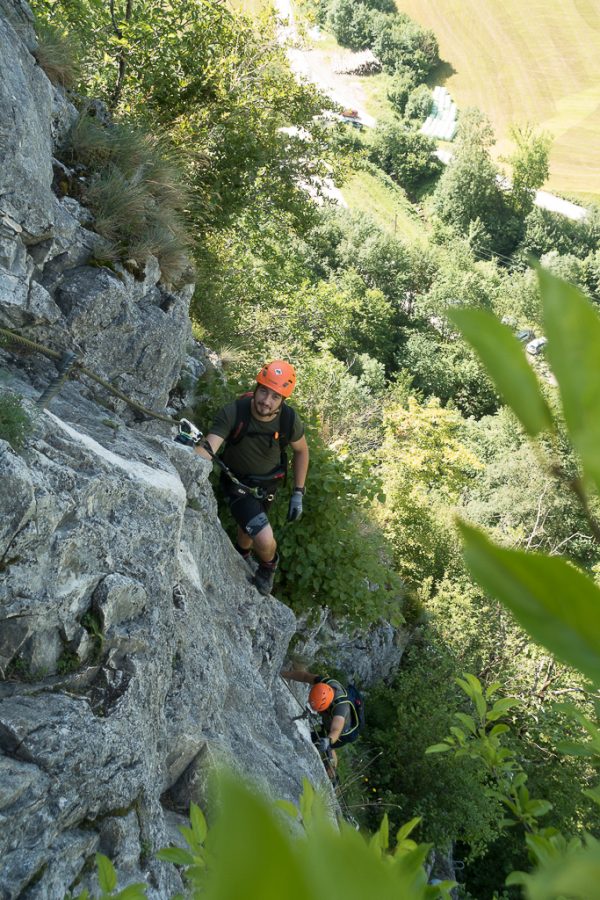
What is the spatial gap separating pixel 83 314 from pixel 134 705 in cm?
308

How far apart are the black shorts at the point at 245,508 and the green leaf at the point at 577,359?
19.7 feet

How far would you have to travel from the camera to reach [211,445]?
5867 mm

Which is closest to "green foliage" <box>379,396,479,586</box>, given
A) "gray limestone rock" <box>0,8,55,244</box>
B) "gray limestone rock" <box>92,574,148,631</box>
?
"gray limestone rock" <box>0,8,55,244</box>

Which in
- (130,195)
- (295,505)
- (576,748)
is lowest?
(295,505)

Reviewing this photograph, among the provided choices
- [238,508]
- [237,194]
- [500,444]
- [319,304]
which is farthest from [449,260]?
[238,508]

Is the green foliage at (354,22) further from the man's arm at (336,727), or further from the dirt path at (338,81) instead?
the man's arm at (336,727)

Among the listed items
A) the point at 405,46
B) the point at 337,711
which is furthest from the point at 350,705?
the point at 405,46

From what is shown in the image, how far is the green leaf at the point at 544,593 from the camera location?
1.23 feet

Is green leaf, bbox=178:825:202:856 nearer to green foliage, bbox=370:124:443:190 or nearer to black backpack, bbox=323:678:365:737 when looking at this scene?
black backpack, bbox=323:678:365:737

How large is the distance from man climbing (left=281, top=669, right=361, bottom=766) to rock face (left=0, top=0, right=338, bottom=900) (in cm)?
98

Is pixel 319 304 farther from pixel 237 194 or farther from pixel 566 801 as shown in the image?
pixel 566 801

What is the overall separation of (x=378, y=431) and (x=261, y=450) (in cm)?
1811

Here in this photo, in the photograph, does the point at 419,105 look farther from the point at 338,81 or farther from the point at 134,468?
the point at 134,468

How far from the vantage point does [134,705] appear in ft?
12.7
